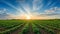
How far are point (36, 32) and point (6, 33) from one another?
3.76 metres

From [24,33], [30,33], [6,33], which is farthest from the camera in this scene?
[30,33]

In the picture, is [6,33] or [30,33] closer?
[6,33]

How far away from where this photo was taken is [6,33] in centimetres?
1708

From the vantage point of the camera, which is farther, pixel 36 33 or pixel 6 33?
pixel 36 33

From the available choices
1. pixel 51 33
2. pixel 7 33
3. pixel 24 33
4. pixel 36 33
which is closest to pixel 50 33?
pixel 51 33

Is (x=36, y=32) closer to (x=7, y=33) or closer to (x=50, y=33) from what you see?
(x=50, y=33)

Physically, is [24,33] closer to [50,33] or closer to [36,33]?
[36,33]

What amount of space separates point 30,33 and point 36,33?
132cm

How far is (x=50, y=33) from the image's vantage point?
18359mm

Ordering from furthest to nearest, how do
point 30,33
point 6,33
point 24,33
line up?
point 30,33
point 24,33
point 6,33

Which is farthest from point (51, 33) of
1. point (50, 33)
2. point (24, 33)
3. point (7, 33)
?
point (7, 33)

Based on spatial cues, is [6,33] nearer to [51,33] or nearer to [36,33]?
[36,33]

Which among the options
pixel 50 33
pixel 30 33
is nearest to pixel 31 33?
pixel 30 33

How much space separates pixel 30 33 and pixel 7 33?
331 cm
